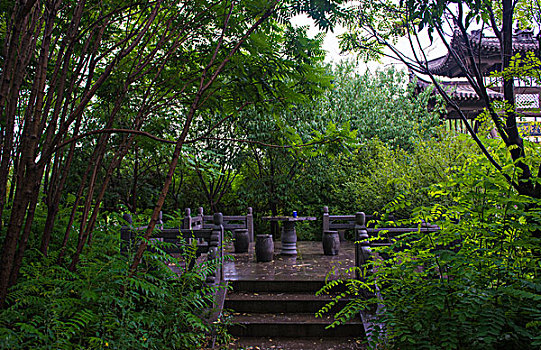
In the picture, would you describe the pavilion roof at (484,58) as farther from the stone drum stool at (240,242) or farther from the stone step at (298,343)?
the stone step at (298,343)

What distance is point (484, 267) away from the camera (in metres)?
3.31

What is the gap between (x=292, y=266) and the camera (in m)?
8.61

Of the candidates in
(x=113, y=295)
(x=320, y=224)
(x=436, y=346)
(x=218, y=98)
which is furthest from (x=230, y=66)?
(x=320, y=224)

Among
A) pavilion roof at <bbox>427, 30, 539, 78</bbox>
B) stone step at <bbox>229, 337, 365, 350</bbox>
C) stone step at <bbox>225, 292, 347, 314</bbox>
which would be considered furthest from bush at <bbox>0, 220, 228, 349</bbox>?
pavilion roof at <bbox>427, 30, 539, 78</bbox>

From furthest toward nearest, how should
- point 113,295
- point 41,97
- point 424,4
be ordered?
point 424,4
point 113,295
point 41,97

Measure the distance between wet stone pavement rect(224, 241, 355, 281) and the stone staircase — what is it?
0.22m

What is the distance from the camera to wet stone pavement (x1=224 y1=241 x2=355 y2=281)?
7387mm

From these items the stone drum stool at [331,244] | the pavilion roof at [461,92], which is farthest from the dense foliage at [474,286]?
the pavilion roof at [461,92]

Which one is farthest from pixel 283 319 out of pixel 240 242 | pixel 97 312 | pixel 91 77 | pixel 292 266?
pixel 240 242

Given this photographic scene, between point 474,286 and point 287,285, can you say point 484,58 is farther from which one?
point 474,286

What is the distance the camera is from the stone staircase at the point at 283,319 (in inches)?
215

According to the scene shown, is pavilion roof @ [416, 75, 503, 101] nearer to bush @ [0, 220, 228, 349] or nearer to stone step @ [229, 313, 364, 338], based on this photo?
stone step @ [229, 313, 364, 338]

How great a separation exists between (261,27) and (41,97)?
2424mm

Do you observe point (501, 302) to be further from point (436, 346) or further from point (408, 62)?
point (408, 62)
